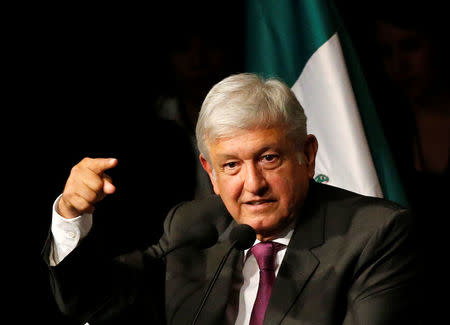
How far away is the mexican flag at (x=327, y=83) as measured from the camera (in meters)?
2.93

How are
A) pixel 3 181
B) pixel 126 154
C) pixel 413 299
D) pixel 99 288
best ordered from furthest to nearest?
pixel 126 154 → pixel 3 181 → pixel 99 288 → pixel 413 299

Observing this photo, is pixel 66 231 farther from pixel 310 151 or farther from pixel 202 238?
pixel 310 151

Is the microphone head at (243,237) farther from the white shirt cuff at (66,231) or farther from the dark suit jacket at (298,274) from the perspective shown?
the white shirt cuff at (66,231)

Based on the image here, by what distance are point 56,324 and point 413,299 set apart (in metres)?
1.57

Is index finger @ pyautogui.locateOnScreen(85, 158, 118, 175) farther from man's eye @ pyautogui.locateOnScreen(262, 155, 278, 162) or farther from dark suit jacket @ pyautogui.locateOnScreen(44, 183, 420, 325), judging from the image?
man's eye @ pyautogui.locateOnScreen(262, 155, 278, 162)

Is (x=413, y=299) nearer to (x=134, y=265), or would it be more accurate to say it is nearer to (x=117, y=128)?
(x=134, y=265)

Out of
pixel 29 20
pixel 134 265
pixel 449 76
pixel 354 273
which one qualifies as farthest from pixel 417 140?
pixel 29 20

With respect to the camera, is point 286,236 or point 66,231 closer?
point 66,231

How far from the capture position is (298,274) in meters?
2.01

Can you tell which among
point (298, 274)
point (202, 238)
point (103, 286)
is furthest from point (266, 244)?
point (103, 286)

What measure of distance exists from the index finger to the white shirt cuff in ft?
0.85

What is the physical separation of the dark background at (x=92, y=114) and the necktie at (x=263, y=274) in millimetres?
900

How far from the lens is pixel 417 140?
3.09m

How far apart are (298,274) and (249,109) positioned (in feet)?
1.76
